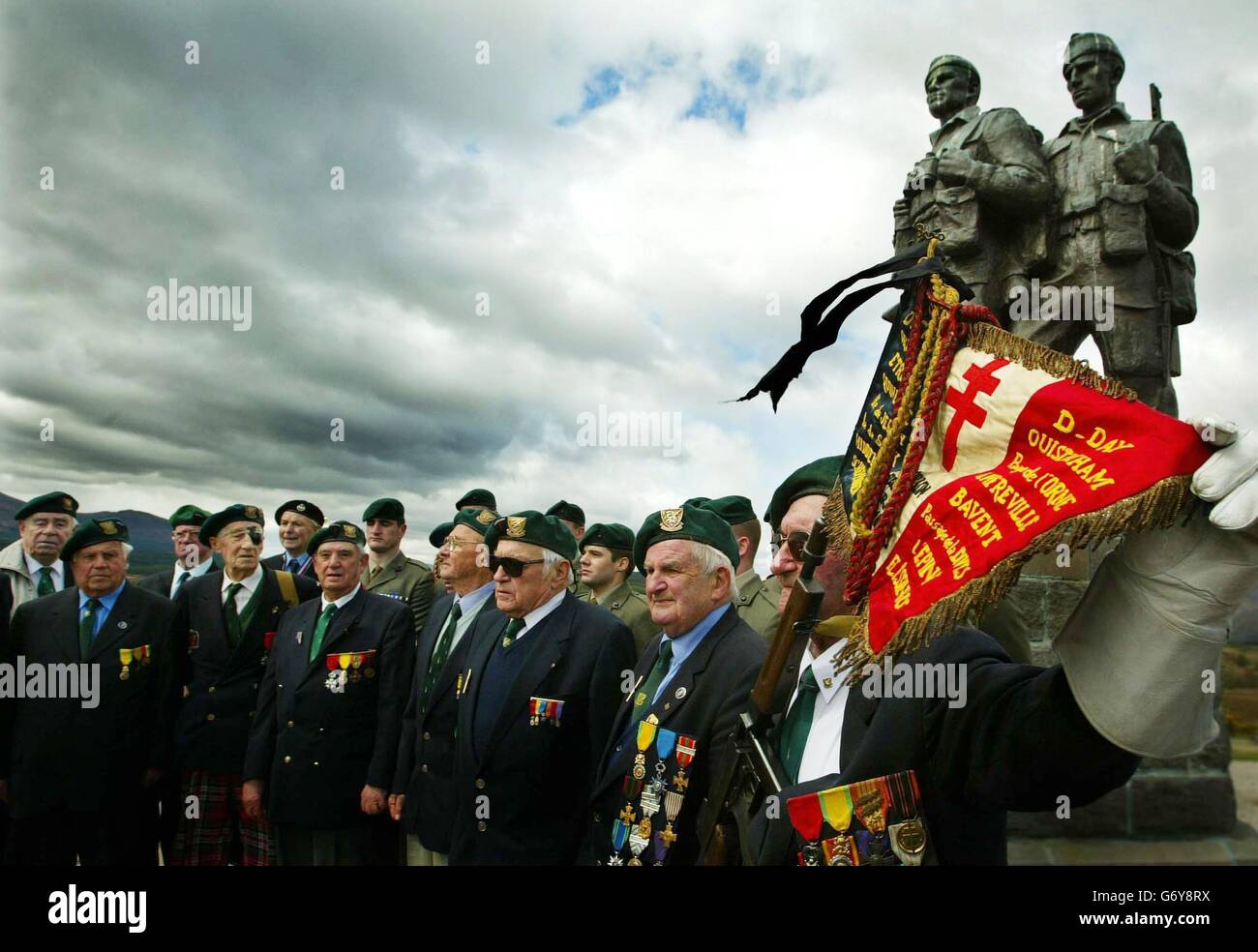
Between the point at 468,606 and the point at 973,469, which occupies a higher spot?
the point at 973,469

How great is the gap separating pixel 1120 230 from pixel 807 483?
413 centimetres

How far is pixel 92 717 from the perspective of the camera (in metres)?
5.21

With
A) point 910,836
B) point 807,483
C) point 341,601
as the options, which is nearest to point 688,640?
point 807,483

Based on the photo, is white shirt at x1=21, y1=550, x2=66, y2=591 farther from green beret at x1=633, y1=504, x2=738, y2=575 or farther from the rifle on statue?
the rifle on statue

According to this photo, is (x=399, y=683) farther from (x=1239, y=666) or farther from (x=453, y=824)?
(x=1239, y=666)

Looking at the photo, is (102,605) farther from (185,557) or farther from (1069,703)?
(1069,703)

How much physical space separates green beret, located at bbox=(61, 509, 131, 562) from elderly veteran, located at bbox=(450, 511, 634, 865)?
278 centimetres

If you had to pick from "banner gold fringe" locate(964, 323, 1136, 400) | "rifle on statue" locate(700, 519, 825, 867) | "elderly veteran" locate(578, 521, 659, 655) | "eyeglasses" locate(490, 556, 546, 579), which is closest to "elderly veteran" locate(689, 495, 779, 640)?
"elderly veteran" locate(578, 521, 659, 655)

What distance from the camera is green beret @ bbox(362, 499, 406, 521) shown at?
7.68 metres

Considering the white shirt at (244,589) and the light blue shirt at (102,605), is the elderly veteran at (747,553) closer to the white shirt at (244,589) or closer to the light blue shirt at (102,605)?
the white shirt at (244,589)

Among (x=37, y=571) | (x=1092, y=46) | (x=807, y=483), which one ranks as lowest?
(x=37, y=571)

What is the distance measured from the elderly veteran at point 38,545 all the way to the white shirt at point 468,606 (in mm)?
3123
